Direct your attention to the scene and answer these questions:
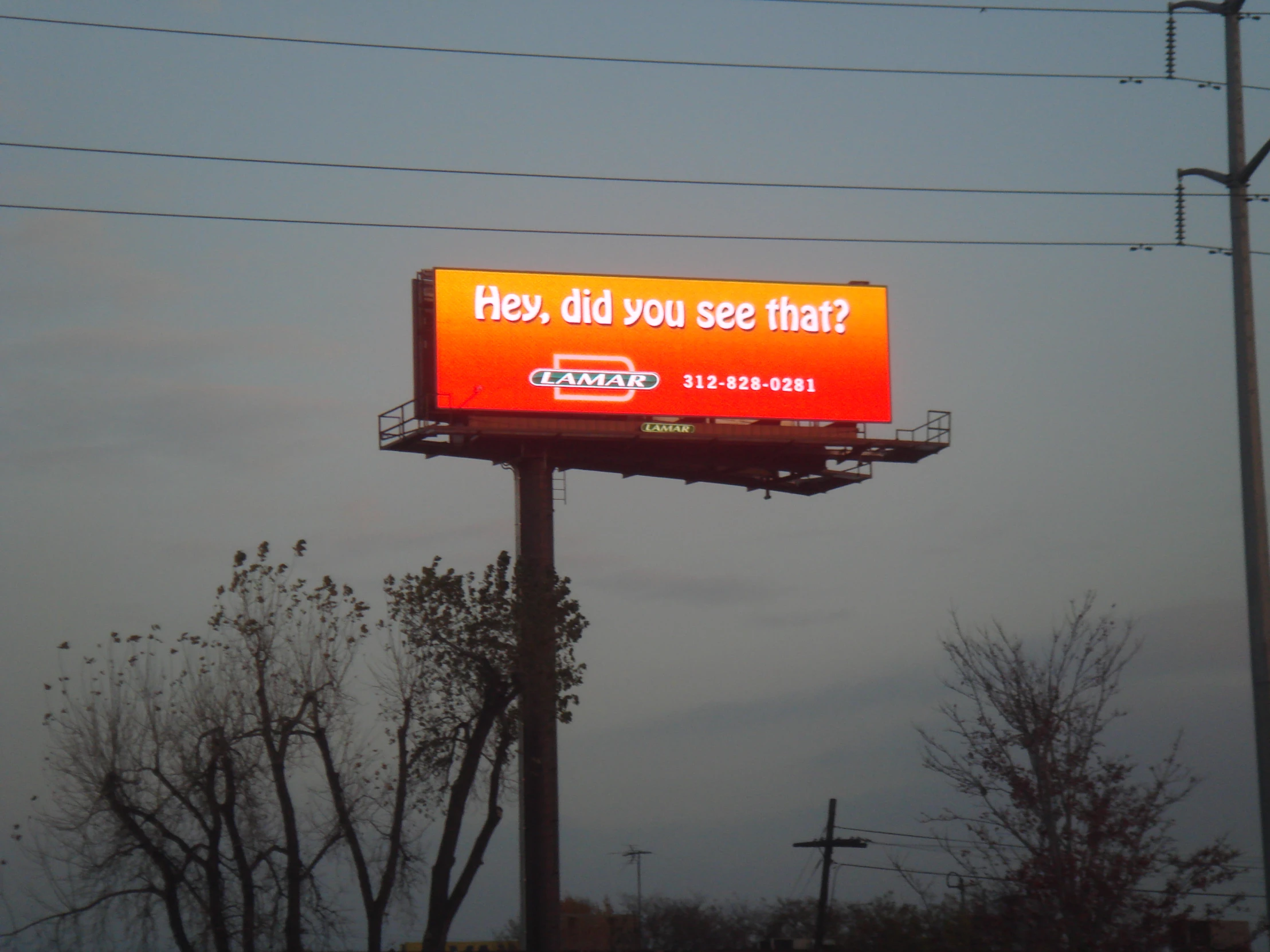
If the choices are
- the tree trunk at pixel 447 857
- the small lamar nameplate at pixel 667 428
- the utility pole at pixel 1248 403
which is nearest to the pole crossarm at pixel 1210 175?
the utility pole at pixel 1248 403

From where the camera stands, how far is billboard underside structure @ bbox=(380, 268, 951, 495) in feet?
168

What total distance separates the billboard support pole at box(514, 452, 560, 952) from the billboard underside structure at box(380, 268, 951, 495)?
1.57 m

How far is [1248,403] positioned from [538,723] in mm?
24414

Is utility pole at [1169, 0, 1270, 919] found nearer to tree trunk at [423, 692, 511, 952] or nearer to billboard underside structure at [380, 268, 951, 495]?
tree trunk at [423, 692, 511, 952]

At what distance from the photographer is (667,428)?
5166cm

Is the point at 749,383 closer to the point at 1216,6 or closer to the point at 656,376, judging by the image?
the point at 656,376

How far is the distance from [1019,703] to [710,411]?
85.4 ft

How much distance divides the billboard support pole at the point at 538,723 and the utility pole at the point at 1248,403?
73.0 feet

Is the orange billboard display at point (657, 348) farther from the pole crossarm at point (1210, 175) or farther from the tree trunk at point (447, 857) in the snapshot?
the pole crossarm at point (1210, 175)

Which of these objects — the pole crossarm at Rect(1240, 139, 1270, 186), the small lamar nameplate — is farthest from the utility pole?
the small lamar nameplate

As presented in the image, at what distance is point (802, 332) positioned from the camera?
54.1 meters

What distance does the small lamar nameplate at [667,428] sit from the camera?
5150 centimetres

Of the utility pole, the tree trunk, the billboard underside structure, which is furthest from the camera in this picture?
the billboard underside structure

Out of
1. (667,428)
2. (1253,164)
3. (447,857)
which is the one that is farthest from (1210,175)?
(667,428)
